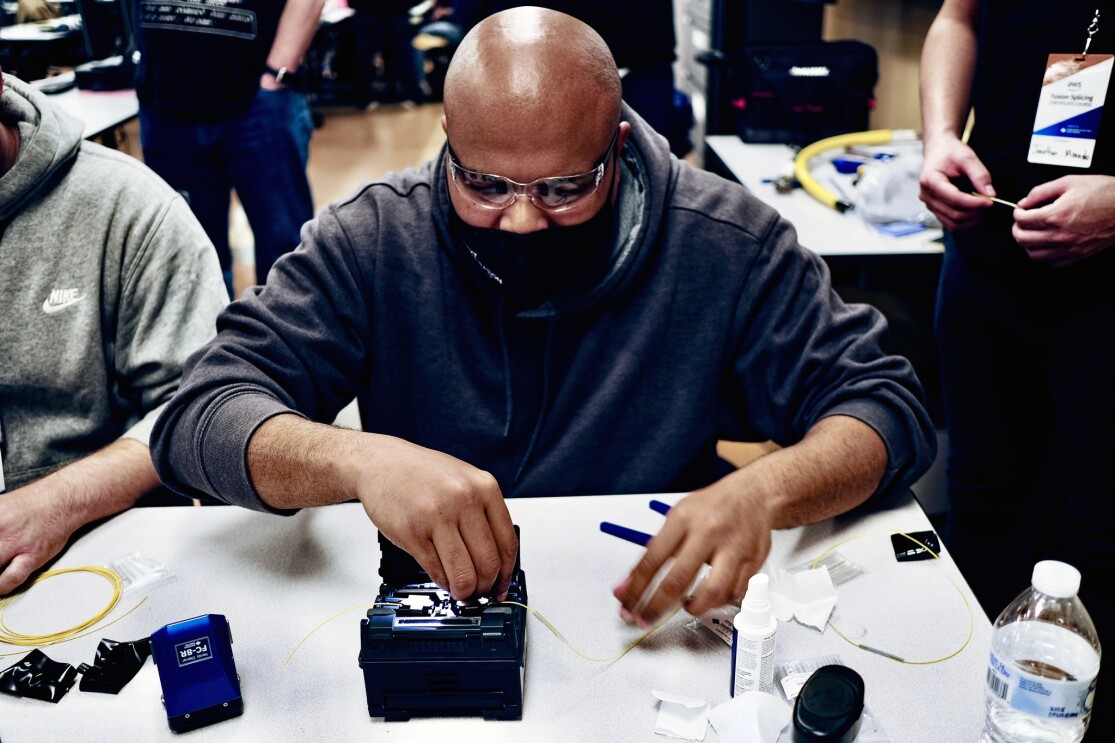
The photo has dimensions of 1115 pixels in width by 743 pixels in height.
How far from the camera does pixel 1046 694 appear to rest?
32.2 inches

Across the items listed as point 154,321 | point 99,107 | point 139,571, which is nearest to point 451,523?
point 139,571

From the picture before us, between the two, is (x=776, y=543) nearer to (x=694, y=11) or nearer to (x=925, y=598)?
(x=925, y=598)

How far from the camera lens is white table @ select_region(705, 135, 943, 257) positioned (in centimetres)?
220

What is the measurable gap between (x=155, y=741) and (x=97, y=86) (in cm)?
344

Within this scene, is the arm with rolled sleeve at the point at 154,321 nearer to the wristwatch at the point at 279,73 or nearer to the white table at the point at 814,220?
the white table at the point at 814,220

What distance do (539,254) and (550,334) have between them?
0.45 feet

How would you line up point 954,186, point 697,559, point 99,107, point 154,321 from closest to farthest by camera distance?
point 697,559
point 154,321
point 954,186
point 99,107

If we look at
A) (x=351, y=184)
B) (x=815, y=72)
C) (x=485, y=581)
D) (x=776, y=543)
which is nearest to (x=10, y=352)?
(x=485, y=581)

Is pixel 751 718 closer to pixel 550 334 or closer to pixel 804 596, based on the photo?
pixel 804 596

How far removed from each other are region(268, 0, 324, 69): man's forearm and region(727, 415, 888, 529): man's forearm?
2.24 meters

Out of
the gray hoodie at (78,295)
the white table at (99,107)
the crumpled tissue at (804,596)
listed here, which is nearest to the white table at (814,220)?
the crumpled tissue at (804,596)

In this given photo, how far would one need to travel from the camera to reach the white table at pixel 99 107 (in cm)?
311

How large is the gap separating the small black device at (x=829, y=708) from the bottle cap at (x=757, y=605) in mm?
87

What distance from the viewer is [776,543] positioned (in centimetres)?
118
